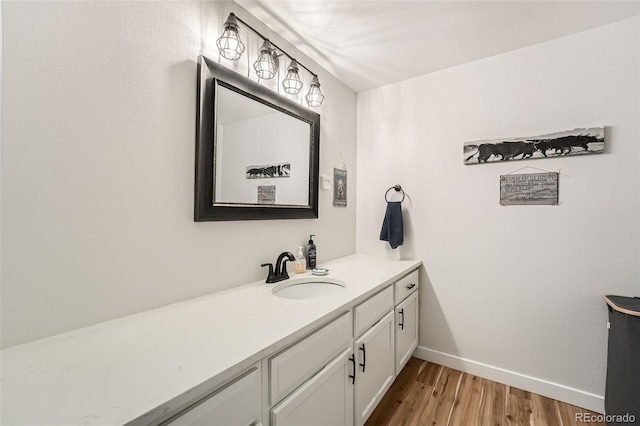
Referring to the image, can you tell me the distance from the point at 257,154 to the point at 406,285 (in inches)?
52.6

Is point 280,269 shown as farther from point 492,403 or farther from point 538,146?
point 538,146

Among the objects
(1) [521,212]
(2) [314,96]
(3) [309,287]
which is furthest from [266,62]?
(1) [521,212]

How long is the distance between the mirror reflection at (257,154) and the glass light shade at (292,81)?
153 millimetres

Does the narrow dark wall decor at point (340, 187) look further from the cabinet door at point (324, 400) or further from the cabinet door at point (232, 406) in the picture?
the cabinet door at point (232, 406)

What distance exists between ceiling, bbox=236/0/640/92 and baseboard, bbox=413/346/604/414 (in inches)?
87.1

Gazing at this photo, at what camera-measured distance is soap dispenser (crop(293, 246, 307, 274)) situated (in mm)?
1754

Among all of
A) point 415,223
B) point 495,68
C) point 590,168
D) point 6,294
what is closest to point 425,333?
point 415,223

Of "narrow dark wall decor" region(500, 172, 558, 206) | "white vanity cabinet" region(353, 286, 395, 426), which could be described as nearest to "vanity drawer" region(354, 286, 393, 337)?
"white vanity cabinet" region(353, 286, 395, 426)

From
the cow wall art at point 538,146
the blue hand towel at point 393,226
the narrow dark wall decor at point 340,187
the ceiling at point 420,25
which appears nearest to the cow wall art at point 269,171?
the narrow dark wall decor at point 340,187

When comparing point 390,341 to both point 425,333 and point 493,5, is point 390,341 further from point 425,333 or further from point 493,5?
point 493,5

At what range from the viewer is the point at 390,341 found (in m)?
1.71

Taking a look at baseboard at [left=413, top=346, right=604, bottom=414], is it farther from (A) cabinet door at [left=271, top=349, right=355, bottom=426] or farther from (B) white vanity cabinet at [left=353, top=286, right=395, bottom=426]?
(A) cabinet door at [left=271, top=349, right=355, bottom=426]

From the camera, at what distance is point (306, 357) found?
3.31 feet

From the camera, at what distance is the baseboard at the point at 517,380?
167 centimetres
